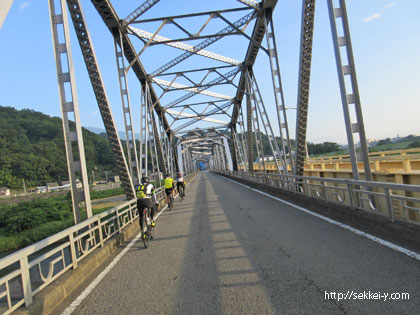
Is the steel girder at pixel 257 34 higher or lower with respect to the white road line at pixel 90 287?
higher

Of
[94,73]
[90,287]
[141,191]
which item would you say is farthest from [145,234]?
[94,73]

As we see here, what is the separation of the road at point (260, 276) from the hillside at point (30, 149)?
3338 inches

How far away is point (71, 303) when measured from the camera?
150 inches

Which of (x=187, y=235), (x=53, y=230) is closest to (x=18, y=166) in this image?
(x=53, y=230)

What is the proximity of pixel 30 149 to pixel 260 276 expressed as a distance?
9901 centimetres

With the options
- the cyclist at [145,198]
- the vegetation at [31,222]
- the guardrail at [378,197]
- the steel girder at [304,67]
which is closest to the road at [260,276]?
the guardrail at [378,197]

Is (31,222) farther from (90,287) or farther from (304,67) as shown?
(304,67)

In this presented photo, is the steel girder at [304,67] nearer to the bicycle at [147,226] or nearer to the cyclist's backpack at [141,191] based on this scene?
the cyclist's backpack at [141,191]

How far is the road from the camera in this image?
3127 millimetres

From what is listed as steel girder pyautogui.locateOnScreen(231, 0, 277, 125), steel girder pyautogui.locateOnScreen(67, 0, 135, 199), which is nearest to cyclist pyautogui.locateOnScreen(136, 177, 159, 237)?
steel girder pyautogui.locateOnScreen(67, 0, 135, 199)

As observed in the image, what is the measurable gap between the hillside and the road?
3338 inches

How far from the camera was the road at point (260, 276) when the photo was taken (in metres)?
3.13

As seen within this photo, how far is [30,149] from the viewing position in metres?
86.9

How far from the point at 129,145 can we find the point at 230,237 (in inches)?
352
